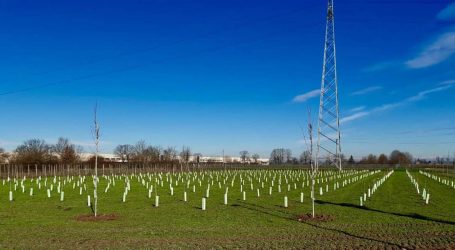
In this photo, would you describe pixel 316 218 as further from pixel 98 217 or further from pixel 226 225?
pixel 98 217

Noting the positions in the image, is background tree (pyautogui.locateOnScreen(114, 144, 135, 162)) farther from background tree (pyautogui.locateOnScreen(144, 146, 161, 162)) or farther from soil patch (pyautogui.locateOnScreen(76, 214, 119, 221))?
soil patch (pyautogui.locateOnScreen(76, 214, 119, 221))

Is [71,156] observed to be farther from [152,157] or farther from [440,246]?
[440,246]

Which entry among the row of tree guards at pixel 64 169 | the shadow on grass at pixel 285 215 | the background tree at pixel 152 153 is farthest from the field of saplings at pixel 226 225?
the background tree at pixel 152 153

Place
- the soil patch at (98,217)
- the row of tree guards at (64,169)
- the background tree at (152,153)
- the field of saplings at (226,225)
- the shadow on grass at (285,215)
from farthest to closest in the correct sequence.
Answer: the background tree at (152,153) < the row of tree guards at (64,169) < the soil patch at (98,217) < the shadow on grass at (285,215) < the field of saplings at (226,225)

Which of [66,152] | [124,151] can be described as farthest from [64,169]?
[124,151]

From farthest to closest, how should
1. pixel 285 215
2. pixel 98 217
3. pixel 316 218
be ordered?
pixel 285 215 < pixel 98 217 < pixel 316 218

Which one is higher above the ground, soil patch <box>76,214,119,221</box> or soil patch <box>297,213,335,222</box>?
soil patch <box>76,214,119,221</box>

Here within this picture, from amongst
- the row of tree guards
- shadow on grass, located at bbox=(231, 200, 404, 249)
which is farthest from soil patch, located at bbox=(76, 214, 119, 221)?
the row of tree guards

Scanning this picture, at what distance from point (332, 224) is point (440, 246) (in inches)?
232

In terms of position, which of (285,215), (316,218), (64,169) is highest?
(64,169)

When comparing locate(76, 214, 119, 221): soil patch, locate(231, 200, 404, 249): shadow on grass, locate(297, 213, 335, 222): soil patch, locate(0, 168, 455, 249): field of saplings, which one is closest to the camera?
locate(0, 168, 455, 249): field of saplings

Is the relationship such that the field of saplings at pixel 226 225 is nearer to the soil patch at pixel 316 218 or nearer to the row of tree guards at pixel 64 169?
the soil patch at pixel 316 218

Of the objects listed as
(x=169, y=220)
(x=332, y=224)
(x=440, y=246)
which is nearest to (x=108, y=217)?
(x=169, y=220)

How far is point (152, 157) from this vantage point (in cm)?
14138
